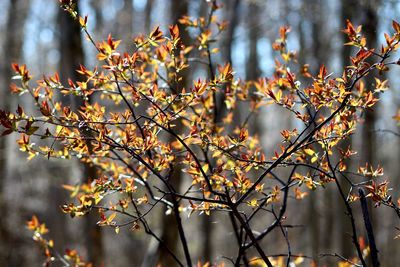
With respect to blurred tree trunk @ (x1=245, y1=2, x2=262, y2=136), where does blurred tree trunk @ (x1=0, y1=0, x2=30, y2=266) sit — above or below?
below

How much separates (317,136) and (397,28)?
637mm

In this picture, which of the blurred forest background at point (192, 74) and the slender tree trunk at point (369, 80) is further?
the blurred forest background at point (192, 74)

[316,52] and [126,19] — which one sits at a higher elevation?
[126,19]

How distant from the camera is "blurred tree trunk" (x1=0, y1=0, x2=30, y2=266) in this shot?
31.2 feet

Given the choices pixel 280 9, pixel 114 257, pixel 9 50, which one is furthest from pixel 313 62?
pixel 114 257

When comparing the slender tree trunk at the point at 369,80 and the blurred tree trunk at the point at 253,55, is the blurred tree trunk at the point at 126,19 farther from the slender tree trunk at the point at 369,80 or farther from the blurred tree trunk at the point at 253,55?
the slender tree trunk at the point at 369,80

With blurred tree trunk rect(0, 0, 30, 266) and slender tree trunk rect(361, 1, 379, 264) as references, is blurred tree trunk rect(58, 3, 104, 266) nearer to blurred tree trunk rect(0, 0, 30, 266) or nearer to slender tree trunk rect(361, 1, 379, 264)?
slender tree trunk rect(361, 1, 379, 264)

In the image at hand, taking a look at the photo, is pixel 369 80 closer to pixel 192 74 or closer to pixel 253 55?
pixel 192 74

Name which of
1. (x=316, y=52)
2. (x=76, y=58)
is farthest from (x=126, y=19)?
(x=76, y=58)

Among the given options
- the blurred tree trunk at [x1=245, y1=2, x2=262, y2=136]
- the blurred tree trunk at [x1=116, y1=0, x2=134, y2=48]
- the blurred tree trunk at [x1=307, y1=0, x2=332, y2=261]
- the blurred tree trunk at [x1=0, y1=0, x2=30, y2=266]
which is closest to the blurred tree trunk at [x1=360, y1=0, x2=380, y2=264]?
the blurred tree trunk at [x1=307, y1=0, x2=332, y2=261]

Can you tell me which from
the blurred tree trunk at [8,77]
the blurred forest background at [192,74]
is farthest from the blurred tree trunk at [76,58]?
the blurred tree trunk at [8,77]

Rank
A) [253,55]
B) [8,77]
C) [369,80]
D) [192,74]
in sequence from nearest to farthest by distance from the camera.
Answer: [369,80]
[192,74]
[8,77]
[253,55]

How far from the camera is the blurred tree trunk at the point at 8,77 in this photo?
9.50 m

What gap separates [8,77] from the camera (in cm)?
1017
